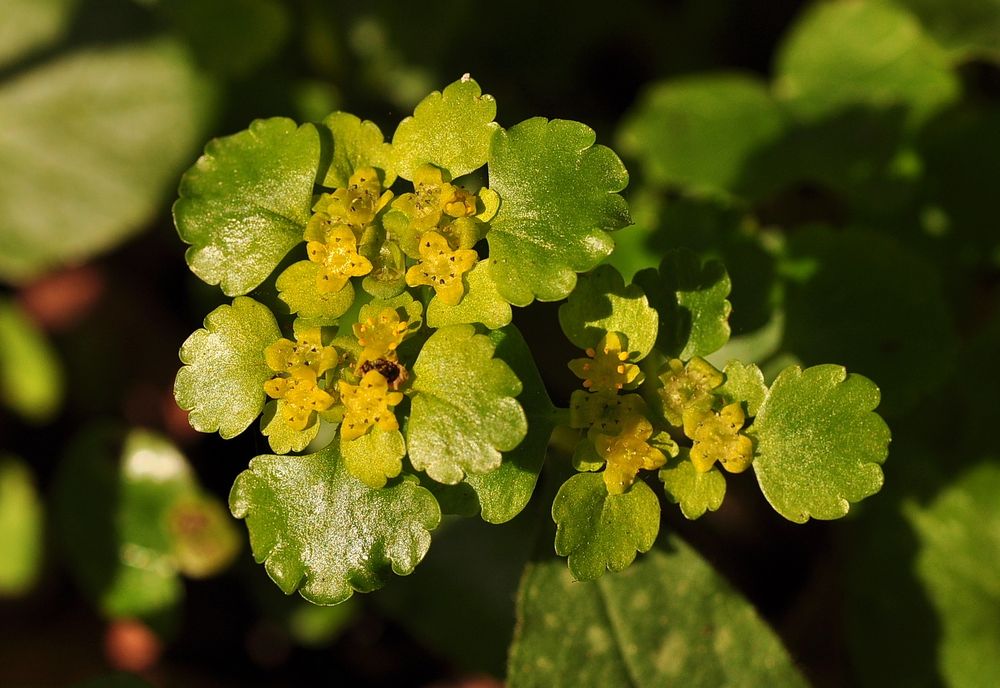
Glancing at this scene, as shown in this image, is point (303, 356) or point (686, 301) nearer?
point (303, 356)

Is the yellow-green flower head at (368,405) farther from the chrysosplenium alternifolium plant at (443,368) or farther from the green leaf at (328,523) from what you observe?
the green leaf at (328,523)

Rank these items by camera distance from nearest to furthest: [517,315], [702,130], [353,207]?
[353,207] → [517,315] → [702,130]

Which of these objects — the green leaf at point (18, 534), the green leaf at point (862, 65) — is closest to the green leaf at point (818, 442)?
the green leaf at point (862, 65)

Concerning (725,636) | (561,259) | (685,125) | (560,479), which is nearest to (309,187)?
(561,259)

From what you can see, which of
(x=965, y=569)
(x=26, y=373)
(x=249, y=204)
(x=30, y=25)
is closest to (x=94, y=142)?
(x=30, y=25)

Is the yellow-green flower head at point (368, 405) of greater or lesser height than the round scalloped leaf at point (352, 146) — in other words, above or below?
below

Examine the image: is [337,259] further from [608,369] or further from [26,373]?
[26,373]

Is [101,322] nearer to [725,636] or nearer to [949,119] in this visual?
[725,636]

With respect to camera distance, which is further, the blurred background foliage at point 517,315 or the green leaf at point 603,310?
the blurred background foliage at point 517,315
